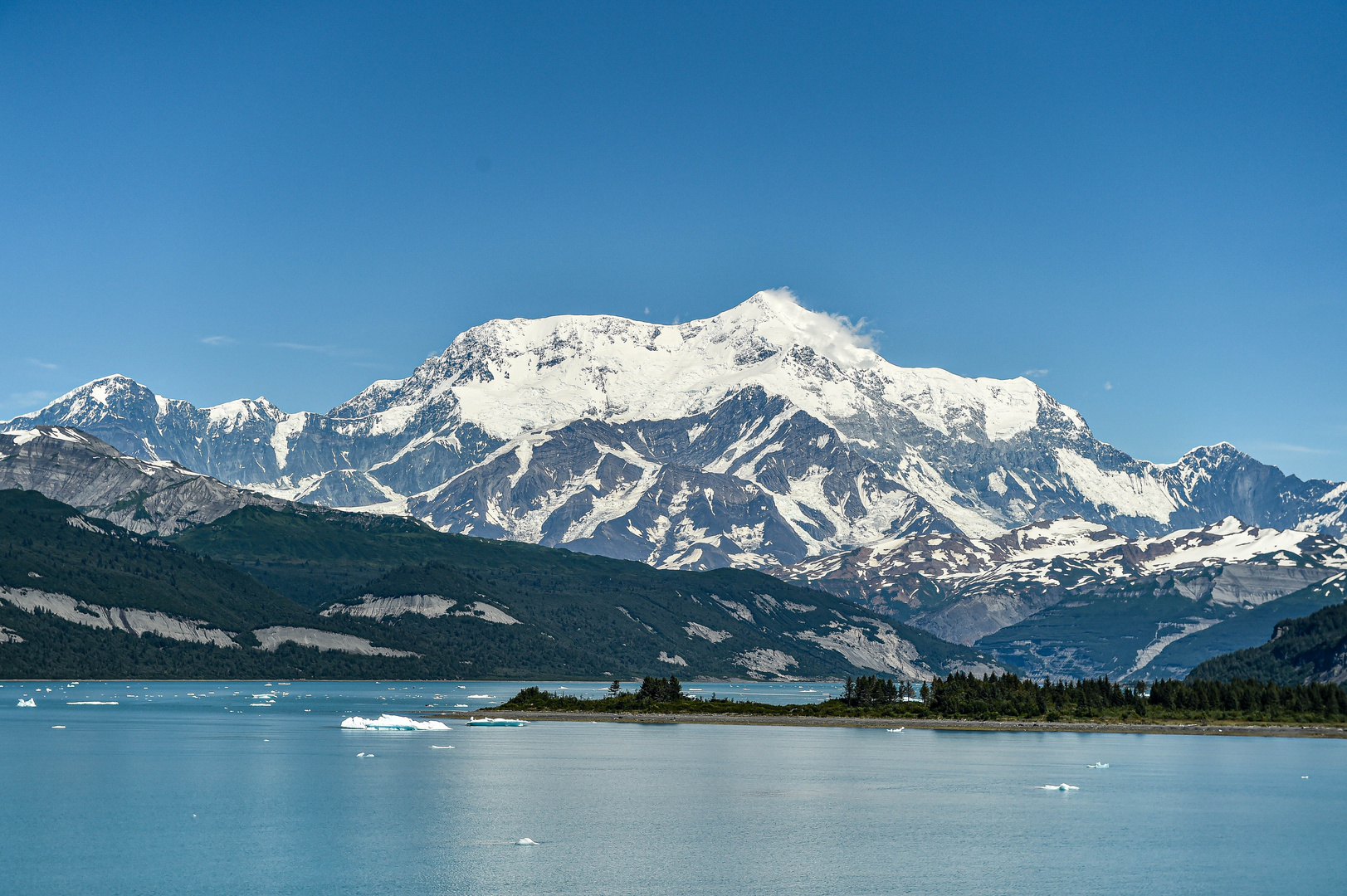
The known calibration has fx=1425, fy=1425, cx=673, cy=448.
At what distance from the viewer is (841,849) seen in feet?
433

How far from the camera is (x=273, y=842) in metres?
131

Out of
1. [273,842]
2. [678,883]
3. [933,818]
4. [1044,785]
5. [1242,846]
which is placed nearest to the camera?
[678,883]

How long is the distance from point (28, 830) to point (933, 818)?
91.9m

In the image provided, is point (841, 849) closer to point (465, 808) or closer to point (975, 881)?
point (975, 881)

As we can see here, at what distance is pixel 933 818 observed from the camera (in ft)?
510

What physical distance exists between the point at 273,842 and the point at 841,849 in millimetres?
52288

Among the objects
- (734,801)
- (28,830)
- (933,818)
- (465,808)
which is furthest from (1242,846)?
(28,830)

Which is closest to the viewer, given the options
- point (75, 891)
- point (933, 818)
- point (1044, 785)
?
point (75, 891)

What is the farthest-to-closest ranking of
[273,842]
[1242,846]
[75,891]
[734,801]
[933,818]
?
[734,801]
[933,818]
[1242,846]
[273,842]
[75,891]

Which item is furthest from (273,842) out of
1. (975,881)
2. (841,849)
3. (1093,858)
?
(1093,858)

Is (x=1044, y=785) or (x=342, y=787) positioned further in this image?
(x=1044, y=785)

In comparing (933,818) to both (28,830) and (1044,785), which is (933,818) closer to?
(1044,785)

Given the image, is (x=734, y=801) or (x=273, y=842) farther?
(x=734, y=801)

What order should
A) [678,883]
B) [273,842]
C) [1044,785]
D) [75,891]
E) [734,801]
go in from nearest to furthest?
[75,891], [678,883], [273,842], [734,801], [1044,785]
